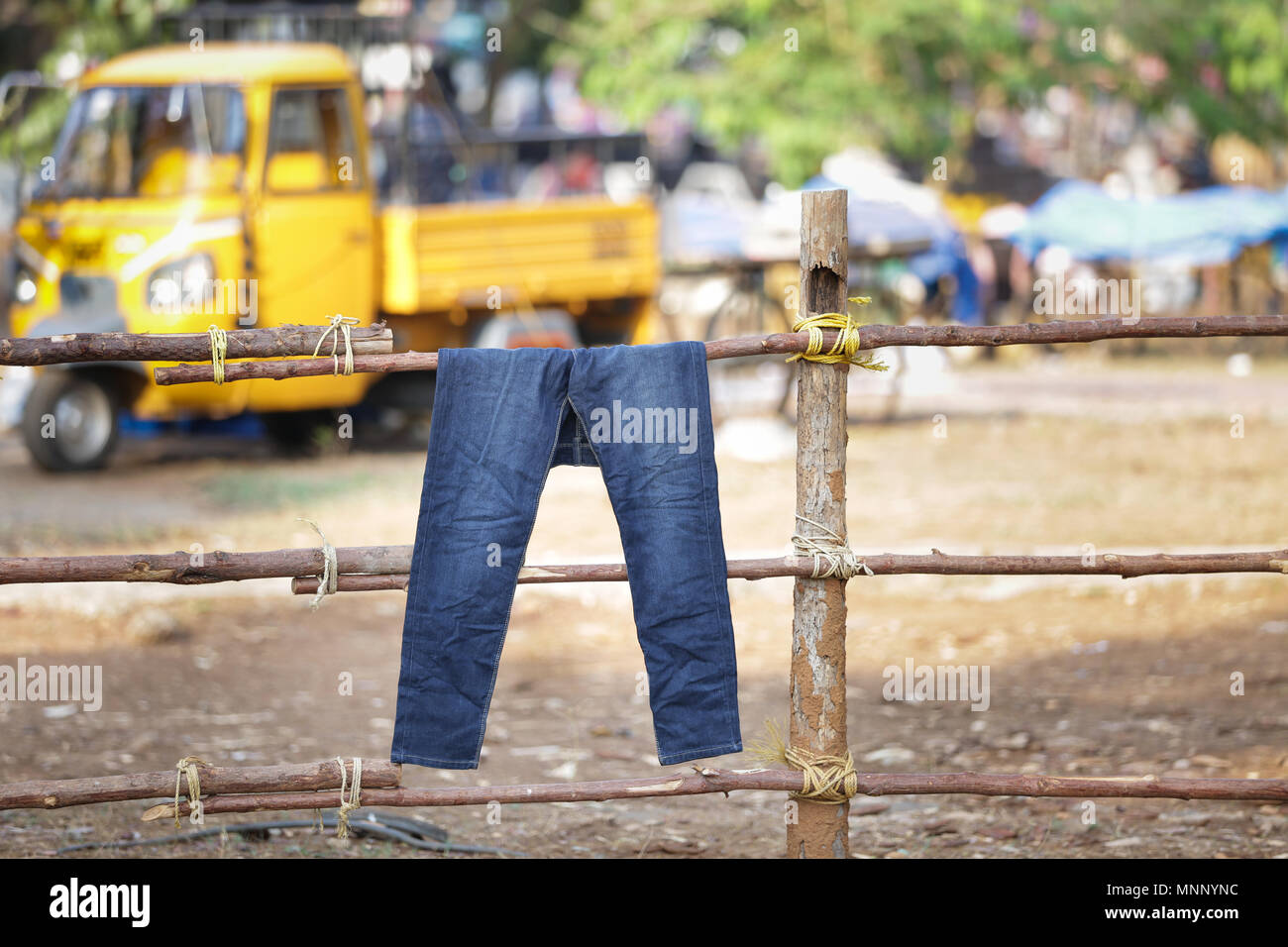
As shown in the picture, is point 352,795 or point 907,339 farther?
point 907,339

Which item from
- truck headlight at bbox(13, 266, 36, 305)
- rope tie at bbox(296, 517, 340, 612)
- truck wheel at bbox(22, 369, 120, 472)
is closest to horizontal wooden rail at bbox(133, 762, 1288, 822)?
rope tie at bbox(296, 517, 340, 612)

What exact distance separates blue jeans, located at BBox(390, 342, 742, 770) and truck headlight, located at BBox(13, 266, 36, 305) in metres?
7.34

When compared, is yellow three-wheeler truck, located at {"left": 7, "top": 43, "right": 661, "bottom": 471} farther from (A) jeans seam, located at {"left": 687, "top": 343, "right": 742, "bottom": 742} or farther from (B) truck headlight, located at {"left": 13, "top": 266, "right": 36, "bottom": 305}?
(A) jeans seam, located at {"left": 687, "top": 343, "right": 742, "bottom": 742}

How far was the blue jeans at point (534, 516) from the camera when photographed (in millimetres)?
3238

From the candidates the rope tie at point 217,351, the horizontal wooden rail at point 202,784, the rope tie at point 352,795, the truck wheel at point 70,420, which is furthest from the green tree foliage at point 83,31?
the rope tie at point 352,795

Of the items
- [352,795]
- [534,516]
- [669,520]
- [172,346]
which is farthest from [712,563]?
[172,346]

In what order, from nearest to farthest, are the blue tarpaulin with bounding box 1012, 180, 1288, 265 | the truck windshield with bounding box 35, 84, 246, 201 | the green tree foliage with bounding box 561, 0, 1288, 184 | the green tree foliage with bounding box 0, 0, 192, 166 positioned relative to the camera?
the truck windshield with bounding box 35, 84, 246, 201
the green tree foliage with bounding box 0, 0, 192, 166
the green tree foliage with bounding box 561, 0, 1288, 184
the blue tarpaulin with bounding box 1012, 180, 1288, 265

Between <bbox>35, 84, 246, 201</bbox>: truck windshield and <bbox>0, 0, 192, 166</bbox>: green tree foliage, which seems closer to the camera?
A: <bbox>35, 84, 246, 201</bbox>: truck windshield

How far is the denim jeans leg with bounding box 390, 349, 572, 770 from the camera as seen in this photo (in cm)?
324

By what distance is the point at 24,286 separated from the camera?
957 cm

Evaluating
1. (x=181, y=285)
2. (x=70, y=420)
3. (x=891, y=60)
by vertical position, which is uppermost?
(x=891, y=60)

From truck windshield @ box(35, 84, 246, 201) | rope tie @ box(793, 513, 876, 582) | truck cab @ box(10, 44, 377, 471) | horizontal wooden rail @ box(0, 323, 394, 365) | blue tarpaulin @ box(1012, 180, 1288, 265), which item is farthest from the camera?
blue tarpaulin @ box(1012, 180, 1288, 265)

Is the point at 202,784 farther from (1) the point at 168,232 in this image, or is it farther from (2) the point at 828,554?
(1) the point at 168,232

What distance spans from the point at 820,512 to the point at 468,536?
2.77 feet
